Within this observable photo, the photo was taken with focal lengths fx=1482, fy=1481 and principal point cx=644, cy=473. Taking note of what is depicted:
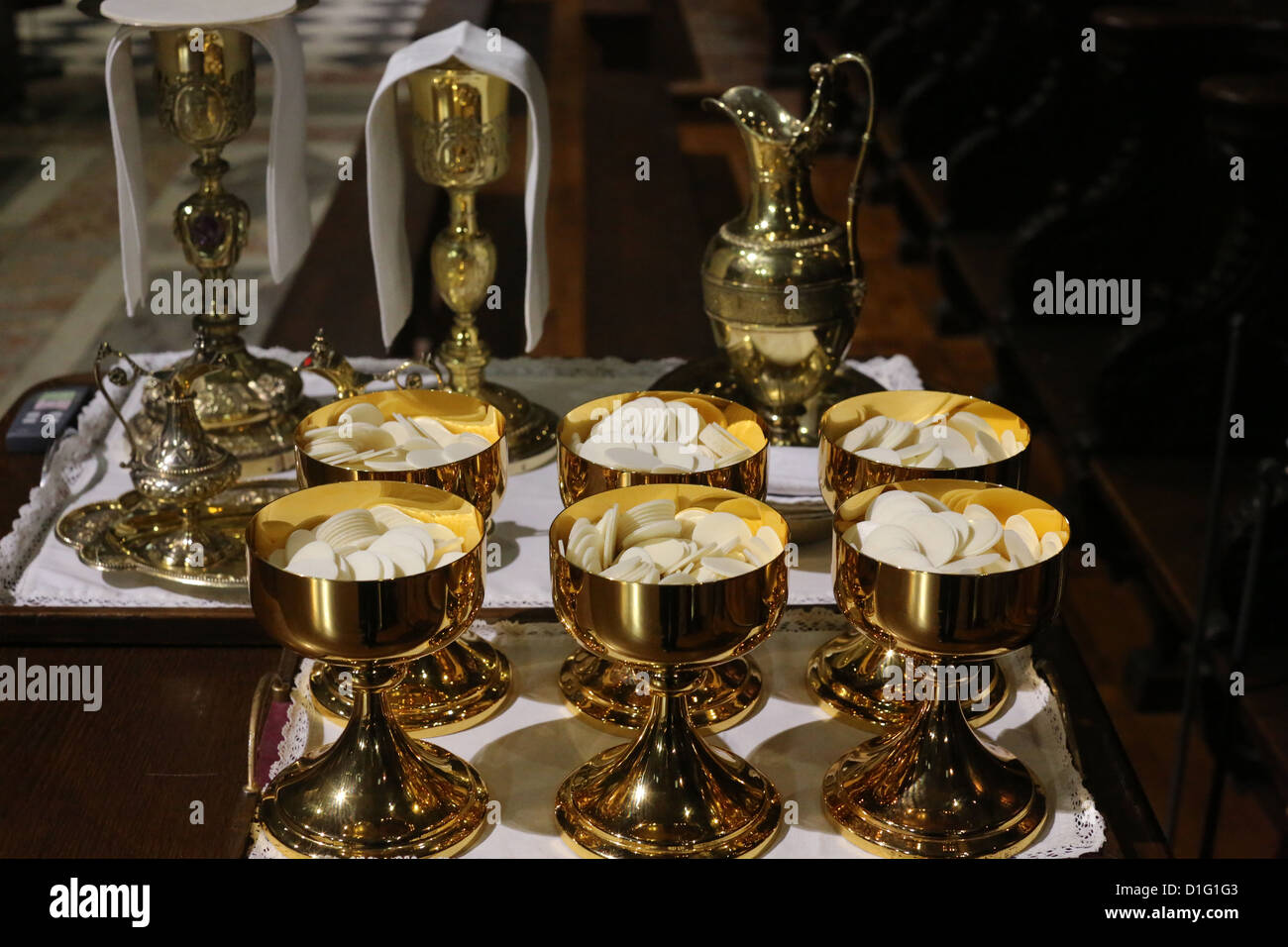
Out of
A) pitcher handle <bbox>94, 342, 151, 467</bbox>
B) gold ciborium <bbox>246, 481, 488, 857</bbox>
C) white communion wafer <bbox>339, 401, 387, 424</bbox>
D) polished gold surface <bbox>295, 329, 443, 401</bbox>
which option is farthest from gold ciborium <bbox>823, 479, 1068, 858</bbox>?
pitcher handle <bbox>94, 342, 151, 467</bbox>

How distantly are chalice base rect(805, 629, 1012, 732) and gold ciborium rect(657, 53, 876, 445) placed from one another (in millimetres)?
285

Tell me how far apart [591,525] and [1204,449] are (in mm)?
1266

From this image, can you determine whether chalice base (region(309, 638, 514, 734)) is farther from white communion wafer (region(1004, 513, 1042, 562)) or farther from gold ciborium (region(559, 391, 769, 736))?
white communion wafer (region(1004, 513, 1042, 562))

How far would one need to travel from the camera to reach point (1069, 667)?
948mm

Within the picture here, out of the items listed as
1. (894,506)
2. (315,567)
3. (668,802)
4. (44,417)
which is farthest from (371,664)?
(44,417)

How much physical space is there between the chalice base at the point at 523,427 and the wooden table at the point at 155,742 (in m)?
0.26

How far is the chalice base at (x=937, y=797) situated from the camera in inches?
Answer: 29.7

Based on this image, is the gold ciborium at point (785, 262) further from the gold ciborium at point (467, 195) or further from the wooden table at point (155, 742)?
Answer: the wooden table at point (155, 742)

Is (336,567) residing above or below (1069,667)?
above

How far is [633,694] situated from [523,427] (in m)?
0.42

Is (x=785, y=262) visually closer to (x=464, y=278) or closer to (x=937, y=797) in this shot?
(x=464, y=278)

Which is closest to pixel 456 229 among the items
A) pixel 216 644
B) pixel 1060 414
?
pixel 216 644

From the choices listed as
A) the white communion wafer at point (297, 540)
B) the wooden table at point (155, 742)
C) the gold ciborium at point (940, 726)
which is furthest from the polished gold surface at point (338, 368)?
the gold ciborium at point (940, 726)
